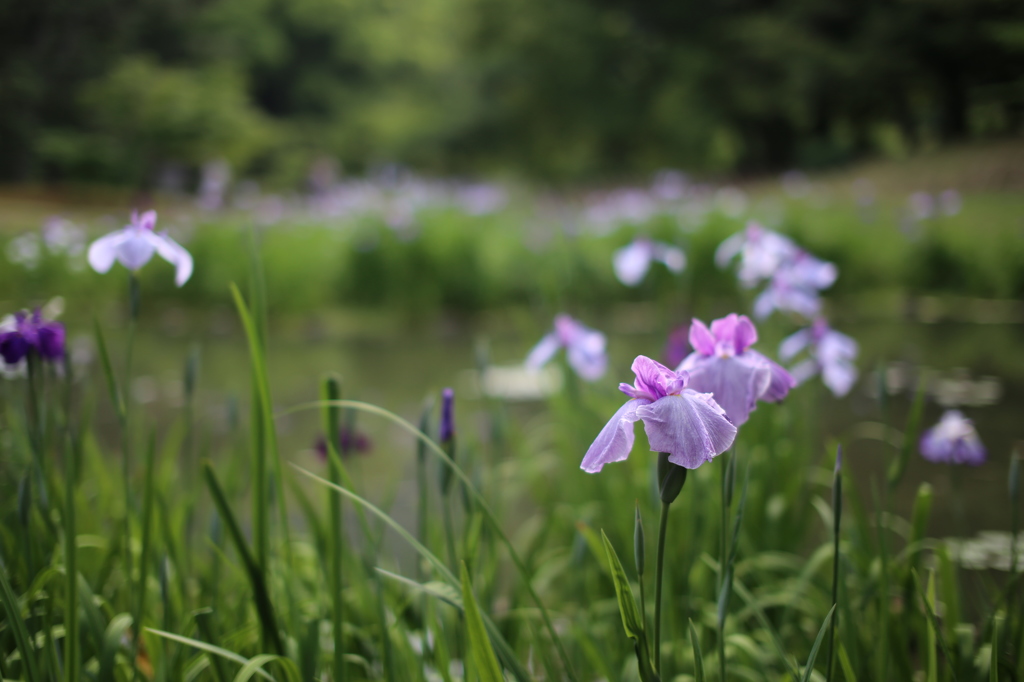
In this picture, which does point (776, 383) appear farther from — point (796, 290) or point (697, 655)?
point (796, 290)

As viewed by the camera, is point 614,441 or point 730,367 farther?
point 730,367

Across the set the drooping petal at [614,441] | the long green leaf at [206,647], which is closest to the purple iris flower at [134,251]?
the long green leaf at [206,647]

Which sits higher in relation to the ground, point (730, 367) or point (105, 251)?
point (105, 251)

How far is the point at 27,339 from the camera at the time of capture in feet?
1.95

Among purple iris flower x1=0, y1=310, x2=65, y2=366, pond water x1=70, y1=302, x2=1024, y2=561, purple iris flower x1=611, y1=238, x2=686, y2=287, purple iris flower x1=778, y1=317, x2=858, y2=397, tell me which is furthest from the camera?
pond water x1=70, y1=302, x2=1024, y2=561

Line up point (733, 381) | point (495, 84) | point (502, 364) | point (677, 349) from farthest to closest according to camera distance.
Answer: point (495, 84), point (502, 364), point (677, 349), point (733, 381)

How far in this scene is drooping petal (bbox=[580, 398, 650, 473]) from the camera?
14.4 inches

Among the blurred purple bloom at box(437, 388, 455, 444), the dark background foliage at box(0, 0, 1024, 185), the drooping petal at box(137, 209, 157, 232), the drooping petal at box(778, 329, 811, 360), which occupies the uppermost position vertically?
the dark background foliage at box(0, 0, 1024, 185)

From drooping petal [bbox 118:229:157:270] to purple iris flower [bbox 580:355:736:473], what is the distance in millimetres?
434

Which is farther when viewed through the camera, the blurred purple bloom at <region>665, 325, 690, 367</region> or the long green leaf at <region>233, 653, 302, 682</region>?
the blurred purple bloom at <region>665, 325, 690, 367</region>

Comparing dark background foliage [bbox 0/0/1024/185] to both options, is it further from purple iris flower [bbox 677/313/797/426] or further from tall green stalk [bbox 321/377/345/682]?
tall green stalk [bbox 321/377/345/682]

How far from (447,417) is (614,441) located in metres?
0.25

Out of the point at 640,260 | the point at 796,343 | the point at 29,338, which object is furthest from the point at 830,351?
the point at 29,338

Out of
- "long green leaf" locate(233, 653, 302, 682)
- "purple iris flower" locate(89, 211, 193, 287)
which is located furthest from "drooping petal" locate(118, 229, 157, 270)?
"long green leaf" locate(233, 653, 302, 682)
